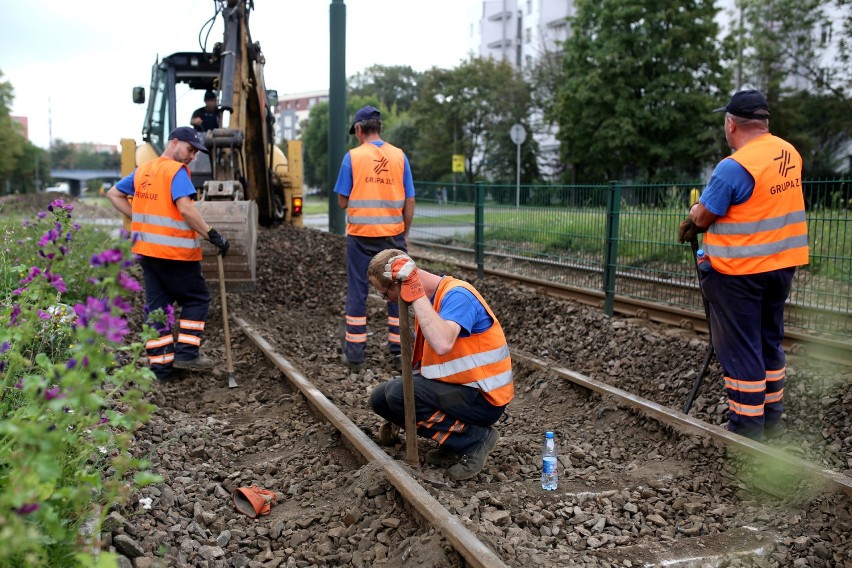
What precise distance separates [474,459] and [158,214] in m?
3.55

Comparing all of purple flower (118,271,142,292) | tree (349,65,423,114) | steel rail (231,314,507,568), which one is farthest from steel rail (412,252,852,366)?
tree (349,65,423,114)

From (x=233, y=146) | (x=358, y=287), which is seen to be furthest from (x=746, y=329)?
(x=233, y=146)

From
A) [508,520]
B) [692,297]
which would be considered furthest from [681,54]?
[508,520]

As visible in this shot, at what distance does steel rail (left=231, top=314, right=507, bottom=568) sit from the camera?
10.9 feet

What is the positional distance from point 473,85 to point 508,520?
4287cm

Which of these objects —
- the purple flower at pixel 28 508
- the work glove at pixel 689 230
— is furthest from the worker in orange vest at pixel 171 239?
the purple flower at pixel 28 508

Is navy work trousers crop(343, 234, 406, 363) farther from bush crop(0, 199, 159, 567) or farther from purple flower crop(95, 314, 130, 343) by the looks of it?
purple flower crop(95, 314, 130, 343)

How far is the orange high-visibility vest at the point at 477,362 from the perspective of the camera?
4.49m

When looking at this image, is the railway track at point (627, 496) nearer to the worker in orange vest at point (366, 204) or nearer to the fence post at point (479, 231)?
the worker in orange vest at point (366, 204)

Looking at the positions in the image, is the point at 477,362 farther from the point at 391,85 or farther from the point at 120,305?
the point at 391,85

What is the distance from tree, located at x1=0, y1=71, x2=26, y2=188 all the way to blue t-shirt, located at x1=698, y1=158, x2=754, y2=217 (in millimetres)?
55354

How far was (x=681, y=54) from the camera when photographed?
110 ft

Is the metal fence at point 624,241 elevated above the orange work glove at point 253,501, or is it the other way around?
the metal fence at point 624,241

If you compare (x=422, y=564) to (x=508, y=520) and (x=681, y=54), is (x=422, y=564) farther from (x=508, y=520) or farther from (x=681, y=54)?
(x=681, y=54)
